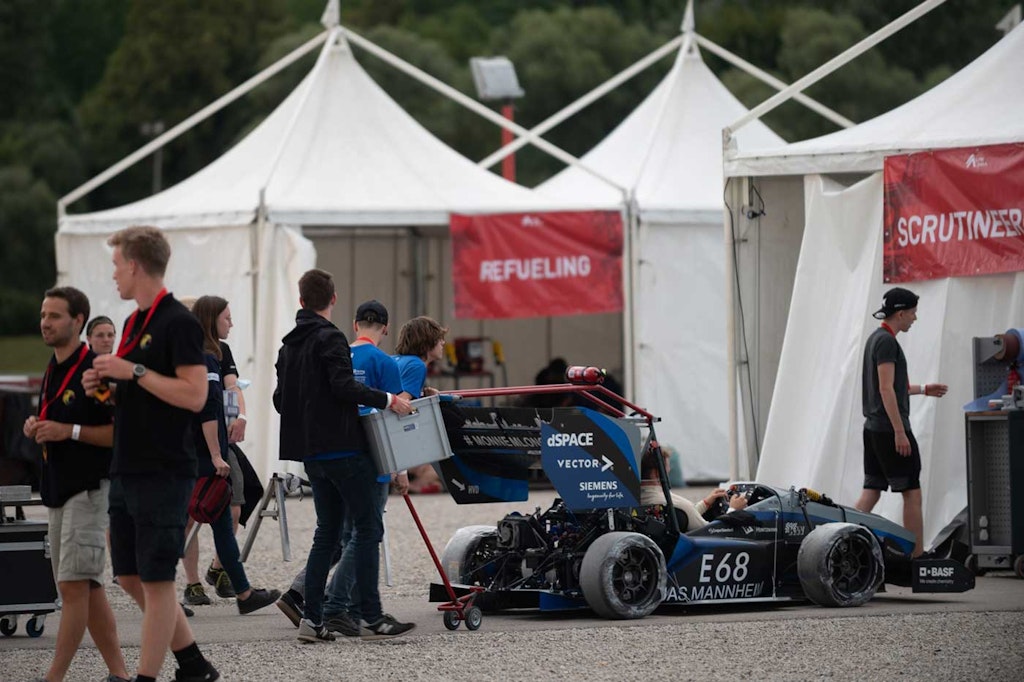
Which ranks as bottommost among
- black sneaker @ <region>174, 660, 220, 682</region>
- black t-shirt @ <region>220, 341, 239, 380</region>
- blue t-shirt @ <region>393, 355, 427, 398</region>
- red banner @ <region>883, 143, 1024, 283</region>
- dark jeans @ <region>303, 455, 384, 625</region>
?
black sneaker @ <region>174, 660, 220, 682</region>

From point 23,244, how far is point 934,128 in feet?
134

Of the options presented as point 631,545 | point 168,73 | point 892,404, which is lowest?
point 631,545

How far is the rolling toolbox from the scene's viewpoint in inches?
312

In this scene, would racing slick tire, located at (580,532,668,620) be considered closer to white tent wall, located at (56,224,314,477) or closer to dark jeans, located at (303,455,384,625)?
dark jeans, located at (303,455,384,625)

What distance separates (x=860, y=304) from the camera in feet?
37.8

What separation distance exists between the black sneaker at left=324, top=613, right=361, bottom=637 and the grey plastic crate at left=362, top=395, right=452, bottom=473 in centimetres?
76

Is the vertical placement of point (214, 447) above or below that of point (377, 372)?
below

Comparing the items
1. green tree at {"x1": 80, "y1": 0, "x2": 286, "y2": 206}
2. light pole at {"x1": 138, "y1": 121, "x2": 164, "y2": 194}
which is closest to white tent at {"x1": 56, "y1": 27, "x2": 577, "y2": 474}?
light pole at {"x1": 138, "y1": 121, "x2": 164, "y2": 194}

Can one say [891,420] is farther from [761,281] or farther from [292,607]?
[292,607]

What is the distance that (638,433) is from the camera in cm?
846

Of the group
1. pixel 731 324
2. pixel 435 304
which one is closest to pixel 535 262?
pixel 435 304

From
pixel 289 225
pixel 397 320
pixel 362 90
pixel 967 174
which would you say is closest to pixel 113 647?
pixel 967 174

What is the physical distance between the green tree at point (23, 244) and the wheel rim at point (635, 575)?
41406 millimetres

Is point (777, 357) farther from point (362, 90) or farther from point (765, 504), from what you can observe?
point (362, 90)
